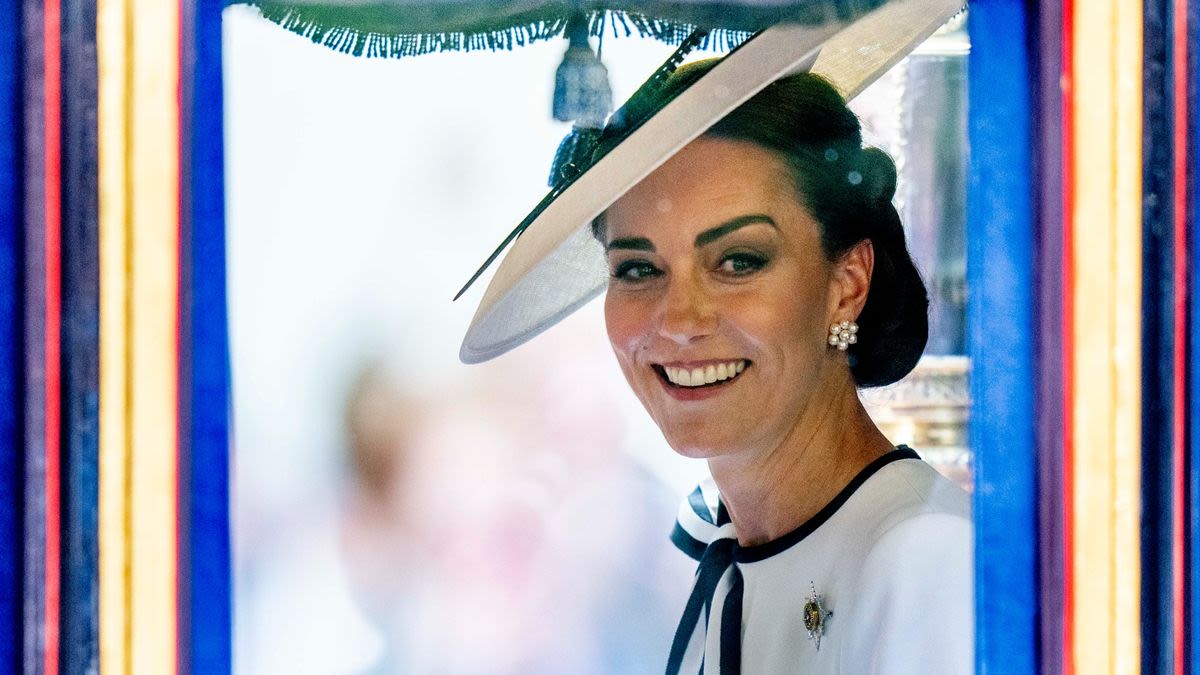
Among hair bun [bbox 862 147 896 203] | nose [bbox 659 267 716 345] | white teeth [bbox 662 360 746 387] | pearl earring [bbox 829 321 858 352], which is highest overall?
hair bun [bbox 862 147 896 203]

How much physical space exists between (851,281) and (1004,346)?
0.67 feet

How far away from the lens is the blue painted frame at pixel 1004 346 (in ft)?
4.08

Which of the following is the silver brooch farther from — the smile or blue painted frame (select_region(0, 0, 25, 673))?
blue painted frame (select_region(0, 0, 25, 673))

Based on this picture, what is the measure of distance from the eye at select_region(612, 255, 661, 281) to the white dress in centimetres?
28

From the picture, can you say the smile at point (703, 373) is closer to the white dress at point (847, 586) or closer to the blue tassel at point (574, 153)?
the white dress at point (847, 586)

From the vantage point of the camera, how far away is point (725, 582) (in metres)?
1.43

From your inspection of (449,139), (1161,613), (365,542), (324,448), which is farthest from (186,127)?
(1161,613)

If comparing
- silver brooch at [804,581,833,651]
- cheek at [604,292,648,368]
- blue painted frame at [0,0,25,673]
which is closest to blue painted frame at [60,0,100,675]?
blue painted frame at [0,0,25,673]

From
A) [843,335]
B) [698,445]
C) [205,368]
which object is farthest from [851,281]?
[205,368]

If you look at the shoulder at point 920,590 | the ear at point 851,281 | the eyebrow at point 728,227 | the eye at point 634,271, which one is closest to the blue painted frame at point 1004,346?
the shoulder at point 920,590

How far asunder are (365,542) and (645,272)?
463mm

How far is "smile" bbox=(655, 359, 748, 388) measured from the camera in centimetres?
137

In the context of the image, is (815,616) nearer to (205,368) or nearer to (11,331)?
(205,368)

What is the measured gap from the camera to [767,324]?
1.36 metres
